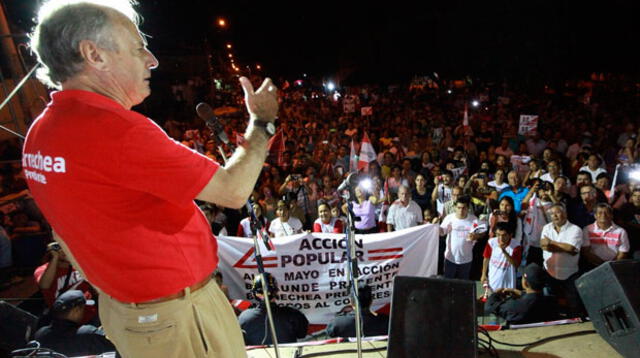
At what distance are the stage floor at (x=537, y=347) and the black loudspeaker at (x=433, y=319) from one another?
2.03ft

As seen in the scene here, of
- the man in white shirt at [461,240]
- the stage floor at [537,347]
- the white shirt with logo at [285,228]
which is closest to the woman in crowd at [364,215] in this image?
the white shirt with logo at [285,228]

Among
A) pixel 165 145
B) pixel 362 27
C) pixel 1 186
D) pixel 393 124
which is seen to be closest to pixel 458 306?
pixel 165 145

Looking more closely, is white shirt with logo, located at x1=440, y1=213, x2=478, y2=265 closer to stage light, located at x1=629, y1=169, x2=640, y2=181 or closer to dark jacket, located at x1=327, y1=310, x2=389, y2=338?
dark jacket, located at x1=327, y1=310, x2=389, y2=338

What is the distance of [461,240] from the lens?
675 centimetres

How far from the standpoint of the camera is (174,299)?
154cm

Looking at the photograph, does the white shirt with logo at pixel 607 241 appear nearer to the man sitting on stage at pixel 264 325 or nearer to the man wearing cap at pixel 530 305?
the man wearing cap at pixel 530 305

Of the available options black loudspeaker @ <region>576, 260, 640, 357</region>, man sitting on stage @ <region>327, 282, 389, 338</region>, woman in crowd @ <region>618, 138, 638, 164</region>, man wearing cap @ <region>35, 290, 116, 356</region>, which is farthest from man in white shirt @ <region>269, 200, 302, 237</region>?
woman in crowd @ <region>618, 138, 638, 164</region>

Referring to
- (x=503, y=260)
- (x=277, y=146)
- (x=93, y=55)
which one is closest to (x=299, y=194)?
(x=277, y=146)

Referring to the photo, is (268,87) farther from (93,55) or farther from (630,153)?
(630,153)

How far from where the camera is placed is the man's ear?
1.39 m

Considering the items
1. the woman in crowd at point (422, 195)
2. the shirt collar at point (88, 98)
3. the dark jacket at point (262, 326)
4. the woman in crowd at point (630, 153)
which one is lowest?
the dark jacket at point (262, 326)

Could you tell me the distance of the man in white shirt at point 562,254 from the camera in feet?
19.5

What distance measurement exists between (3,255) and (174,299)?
8.02 meters

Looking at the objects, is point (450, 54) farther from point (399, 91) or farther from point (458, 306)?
point (458, 306)
